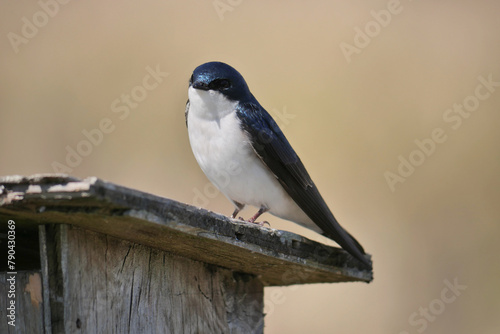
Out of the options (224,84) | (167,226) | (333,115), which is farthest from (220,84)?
(333,115)

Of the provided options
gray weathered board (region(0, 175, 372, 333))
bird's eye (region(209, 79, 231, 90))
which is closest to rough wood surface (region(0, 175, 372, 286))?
gray weathered board (region(0, 175, 372, 333))

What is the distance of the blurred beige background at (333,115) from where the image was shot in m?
4.07

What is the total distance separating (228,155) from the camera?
2.73 m

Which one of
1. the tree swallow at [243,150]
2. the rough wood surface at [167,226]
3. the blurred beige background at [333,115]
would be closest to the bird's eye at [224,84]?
the tree swallow at [243,150]

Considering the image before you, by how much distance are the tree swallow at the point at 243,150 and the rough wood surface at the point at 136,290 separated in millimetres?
435

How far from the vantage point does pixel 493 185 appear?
4250mm

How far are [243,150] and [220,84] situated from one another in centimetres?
31

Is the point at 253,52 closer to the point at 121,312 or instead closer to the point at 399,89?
the point at 399,89

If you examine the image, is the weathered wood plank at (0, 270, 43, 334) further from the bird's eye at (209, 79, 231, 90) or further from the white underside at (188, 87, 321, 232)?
the bird's eye at (209, 79, 231, 90)

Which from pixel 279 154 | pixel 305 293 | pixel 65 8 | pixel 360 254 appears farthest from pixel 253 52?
pixel 360 254

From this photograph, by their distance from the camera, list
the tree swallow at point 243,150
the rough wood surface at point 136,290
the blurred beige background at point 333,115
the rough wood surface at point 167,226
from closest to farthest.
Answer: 1. the rough wood surface at point 167,226
2. the rough wood surface at point 136,290
3. the tree swallow at point 243,150
4. the blurred beige background at point 333,115

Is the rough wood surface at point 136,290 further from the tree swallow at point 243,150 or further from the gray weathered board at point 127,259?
the tree swallow at point 243,150

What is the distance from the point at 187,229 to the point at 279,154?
1.04 metres

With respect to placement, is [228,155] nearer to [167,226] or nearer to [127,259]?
[127,259]
